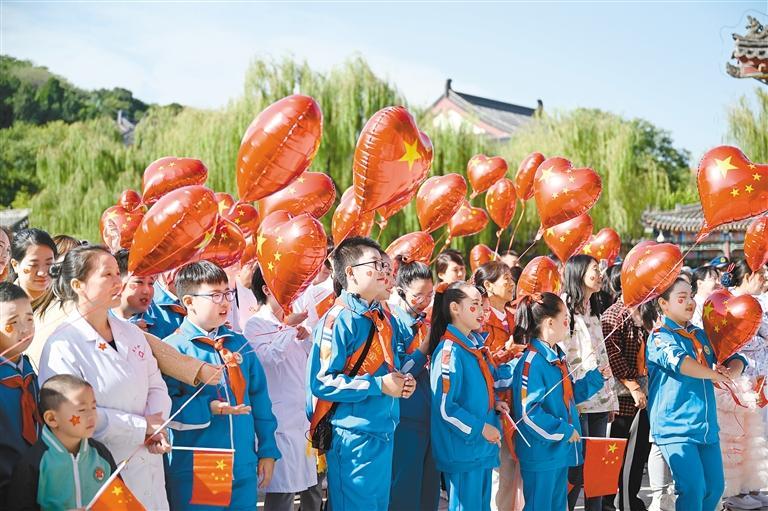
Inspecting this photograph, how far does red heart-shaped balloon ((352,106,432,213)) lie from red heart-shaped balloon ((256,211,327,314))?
1.40ft

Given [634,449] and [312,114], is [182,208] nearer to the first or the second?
[312,114]

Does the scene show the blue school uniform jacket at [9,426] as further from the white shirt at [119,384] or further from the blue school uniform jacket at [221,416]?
the blue school uniform jacket at [221,416]

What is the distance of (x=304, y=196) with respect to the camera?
5.68 meters

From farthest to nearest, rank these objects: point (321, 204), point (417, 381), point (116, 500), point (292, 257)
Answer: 1. point (321, 204)
2. point (417, 381)
3. point (292, 257)
4. point (116, 500)

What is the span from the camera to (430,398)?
446cm

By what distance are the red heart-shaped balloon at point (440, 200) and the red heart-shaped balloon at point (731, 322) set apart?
1.97 meters

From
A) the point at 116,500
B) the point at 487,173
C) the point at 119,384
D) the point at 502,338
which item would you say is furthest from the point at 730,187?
the point at 116,500

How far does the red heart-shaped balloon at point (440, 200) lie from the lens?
242 inches

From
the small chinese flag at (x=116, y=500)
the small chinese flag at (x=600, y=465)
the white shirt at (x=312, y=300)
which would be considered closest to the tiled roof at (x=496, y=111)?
the white shirt at (x=312, y=300)

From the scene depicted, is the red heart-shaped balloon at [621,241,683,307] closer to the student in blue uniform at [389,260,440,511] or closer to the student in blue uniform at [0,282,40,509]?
the student in blue uniform at [389,260,440,511]

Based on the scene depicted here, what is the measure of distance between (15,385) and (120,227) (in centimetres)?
259

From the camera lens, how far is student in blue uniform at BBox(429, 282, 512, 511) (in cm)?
398

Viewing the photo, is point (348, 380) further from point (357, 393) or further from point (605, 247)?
point (605, 247)

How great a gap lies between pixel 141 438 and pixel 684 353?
3038 millimetres
